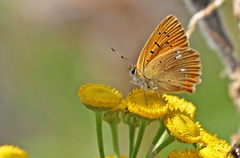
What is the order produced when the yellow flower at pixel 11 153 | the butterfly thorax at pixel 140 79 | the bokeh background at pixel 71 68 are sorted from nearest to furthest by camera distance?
the yellow flower at pixel 11 153, the butterfly thorax at pixel 140 79, the bokeh background at pixel 71 68

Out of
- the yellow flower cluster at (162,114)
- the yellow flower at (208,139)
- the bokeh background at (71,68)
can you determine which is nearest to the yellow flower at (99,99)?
the yellow flower cluster at (162,114)

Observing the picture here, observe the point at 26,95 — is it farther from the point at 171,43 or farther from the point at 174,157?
the point at 174,157

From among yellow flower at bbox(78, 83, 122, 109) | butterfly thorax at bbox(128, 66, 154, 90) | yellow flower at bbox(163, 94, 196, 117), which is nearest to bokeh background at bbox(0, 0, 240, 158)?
yellow flower at bbox(163, 94, 196, 117)

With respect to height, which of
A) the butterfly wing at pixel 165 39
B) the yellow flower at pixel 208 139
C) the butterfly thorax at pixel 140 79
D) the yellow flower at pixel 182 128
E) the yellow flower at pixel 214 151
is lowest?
the yellow flower at pixel 214 151

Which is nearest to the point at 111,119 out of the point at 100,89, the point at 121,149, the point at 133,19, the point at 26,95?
the point at 100,89

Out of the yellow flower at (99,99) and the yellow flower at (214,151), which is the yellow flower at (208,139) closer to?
the yellow flower at (214,151)

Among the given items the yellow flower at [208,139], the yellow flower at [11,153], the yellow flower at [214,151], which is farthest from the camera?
the yellow flower at [208,139]
